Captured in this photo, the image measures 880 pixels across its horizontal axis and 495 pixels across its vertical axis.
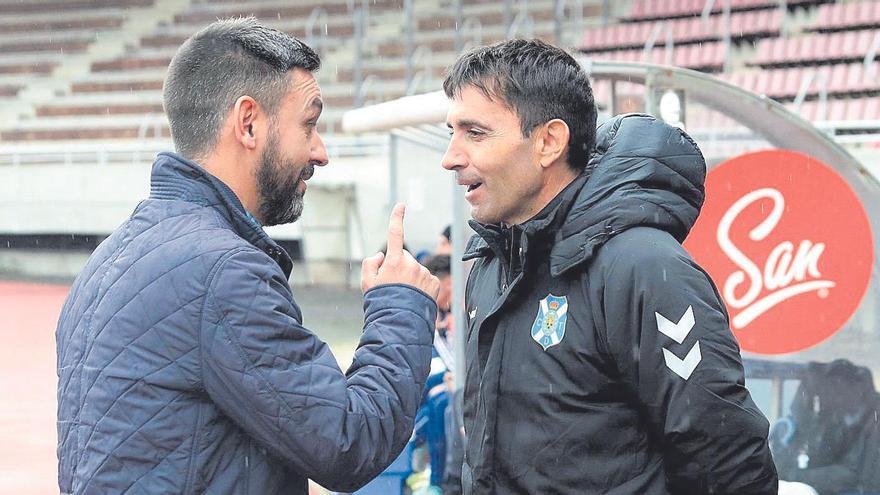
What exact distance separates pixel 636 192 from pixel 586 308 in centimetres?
21

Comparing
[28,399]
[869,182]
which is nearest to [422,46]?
[28,399]

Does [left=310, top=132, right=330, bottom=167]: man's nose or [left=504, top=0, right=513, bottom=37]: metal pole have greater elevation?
[left=310, top=132, right=330, bottom=167]: man's nose

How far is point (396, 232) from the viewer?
1.81m

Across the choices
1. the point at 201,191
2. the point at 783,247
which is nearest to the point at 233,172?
the point at 201,191

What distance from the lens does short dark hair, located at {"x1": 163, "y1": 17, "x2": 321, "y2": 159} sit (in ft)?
5.70

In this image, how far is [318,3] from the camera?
1892cm

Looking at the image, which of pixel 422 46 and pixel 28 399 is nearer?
pixel 28 399

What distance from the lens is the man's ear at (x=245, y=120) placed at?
68.2 inches

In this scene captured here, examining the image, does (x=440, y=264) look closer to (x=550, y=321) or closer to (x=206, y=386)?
(x=550, y=321)

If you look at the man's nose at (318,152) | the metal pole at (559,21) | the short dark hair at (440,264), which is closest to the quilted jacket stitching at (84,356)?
the man's nose at (318,152)

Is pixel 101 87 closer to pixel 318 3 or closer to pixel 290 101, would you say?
pixel 318 3

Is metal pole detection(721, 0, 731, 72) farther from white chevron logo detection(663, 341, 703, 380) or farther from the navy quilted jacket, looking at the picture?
the navy quilted jacket

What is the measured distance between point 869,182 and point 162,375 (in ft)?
8.90

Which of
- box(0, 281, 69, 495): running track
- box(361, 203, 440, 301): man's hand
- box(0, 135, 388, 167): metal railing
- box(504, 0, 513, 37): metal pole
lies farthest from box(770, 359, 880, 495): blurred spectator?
box(504, 0, 513, 37): metal pole
